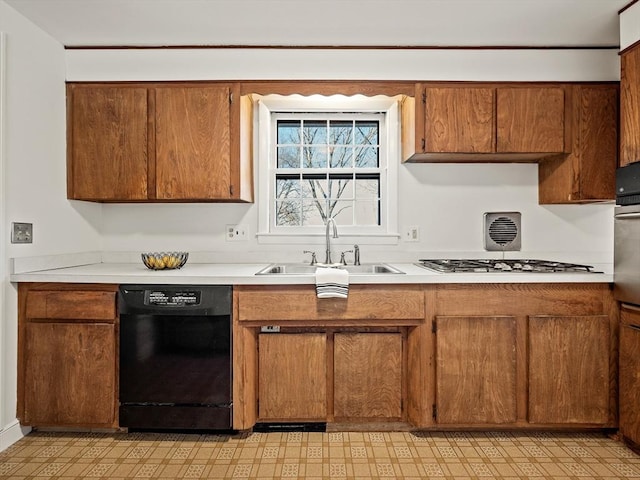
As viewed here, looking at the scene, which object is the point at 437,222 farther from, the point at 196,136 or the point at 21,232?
the point at 21,232

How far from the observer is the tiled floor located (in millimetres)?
2168

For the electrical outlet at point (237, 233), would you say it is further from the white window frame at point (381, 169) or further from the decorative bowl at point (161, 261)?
the decorative bowl at point (161, 261)

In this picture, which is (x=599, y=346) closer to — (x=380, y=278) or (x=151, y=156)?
(x=380, y=278)

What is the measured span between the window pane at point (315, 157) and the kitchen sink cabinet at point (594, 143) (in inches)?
63.0

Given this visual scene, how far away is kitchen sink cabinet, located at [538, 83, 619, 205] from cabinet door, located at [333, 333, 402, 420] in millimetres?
1496

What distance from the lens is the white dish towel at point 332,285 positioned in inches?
95.0

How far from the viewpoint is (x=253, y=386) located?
253 cm

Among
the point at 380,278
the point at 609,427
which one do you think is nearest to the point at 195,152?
the point at 380,278

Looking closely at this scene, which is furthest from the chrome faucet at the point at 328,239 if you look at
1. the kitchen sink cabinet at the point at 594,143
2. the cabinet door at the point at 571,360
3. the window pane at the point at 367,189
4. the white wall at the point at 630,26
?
the white wall at the point at 630,26

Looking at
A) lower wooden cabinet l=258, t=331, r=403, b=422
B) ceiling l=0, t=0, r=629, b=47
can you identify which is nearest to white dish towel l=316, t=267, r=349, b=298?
lower wooden cabinet l=258, t=331, r=403, b=422

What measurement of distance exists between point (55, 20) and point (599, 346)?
347 centimetres

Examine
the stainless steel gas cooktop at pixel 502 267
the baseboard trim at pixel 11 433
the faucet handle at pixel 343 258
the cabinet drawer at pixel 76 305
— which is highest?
the faucet handle at pixel 343 258

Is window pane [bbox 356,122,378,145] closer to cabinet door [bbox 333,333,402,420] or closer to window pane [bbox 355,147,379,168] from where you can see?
window pane [bbox 355,147,379,168]

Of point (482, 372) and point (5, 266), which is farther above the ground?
point (5, 266)
